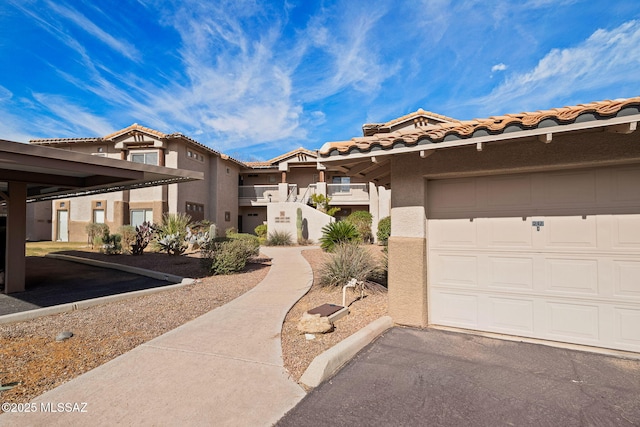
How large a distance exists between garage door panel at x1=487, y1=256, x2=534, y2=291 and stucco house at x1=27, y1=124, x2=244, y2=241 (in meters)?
22.3

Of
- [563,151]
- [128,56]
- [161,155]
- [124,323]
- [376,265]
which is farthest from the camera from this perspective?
[161,155]

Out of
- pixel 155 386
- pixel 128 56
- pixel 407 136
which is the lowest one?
pixel 155 386

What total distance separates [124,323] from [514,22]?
12.3m

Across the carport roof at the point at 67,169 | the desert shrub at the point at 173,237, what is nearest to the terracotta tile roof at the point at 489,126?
the carport roof at the point at 67,169

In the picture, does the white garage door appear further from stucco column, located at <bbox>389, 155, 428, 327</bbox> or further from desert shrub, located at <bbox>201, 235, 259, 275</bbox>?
desert shrub, located at <bbox>201, 235, 259, 275</bbox>

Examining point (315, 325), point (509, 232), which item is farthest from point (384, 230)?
point (315, 325)

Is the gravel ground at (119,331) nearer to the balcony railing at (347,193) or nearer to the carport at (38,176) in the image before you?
the carport at (38,176)


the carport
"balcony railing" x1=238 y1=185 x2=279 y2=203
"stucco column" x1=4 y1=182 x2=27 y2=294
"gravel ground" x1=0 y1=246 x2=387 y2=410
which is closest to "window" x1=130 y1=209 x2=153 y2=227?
"balcony railing" x1=238 y1=185 x2=279 y2=203

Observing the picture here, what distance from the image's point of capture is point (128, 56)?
14891 mm

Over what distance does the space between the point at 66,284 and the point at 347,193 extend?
21290 mm

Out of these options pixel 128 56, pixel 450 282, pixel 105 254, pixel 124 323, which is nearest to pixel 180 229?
pixel 105 254

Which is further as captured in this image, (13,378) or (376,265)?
(376,265)

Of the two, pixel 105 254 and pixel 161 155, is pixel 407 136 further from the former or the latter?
pixel 161 155

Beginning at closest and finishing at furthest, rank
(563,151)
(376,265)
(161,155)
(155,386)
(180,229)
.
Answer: (155,386) → (563,151) → (376,265) → (180,229) → (161,155)
